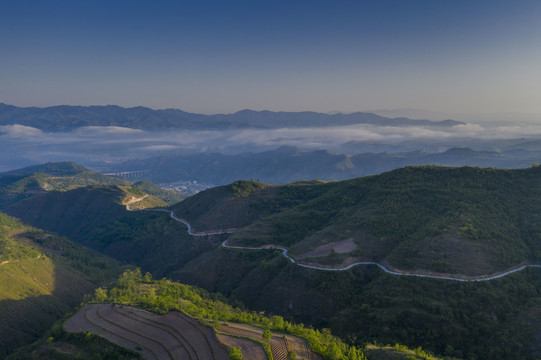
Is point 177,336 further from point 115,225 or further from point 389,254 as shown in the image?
point 115,225

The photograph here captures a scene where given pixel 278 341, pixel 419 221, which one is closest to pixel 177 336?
pixel 278 341

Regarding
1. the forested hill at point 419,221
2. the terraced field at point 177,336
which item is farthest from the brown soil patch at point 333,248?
the terraced field at point 177,336

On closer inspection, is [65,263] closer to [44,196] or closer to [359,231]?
[359,231]

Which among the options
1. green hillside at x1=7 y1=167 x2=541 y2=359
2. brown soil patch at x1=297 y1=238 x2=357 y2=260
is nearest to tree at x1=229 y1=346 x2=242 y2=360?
green hillside at x1=7 y1=167 x2=541 y2=359

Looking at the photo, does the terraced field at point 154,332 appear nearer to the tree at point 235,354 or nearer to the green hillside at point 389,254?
the tree at point 235,354

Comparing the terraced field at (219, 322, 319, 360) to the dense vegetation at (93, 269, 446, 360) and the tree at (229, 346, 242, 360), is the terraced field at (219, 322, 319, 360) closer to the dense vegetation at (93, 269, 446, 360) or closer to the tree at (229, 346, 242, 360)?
the dense vegetation at (93, 269, 446, 360)
